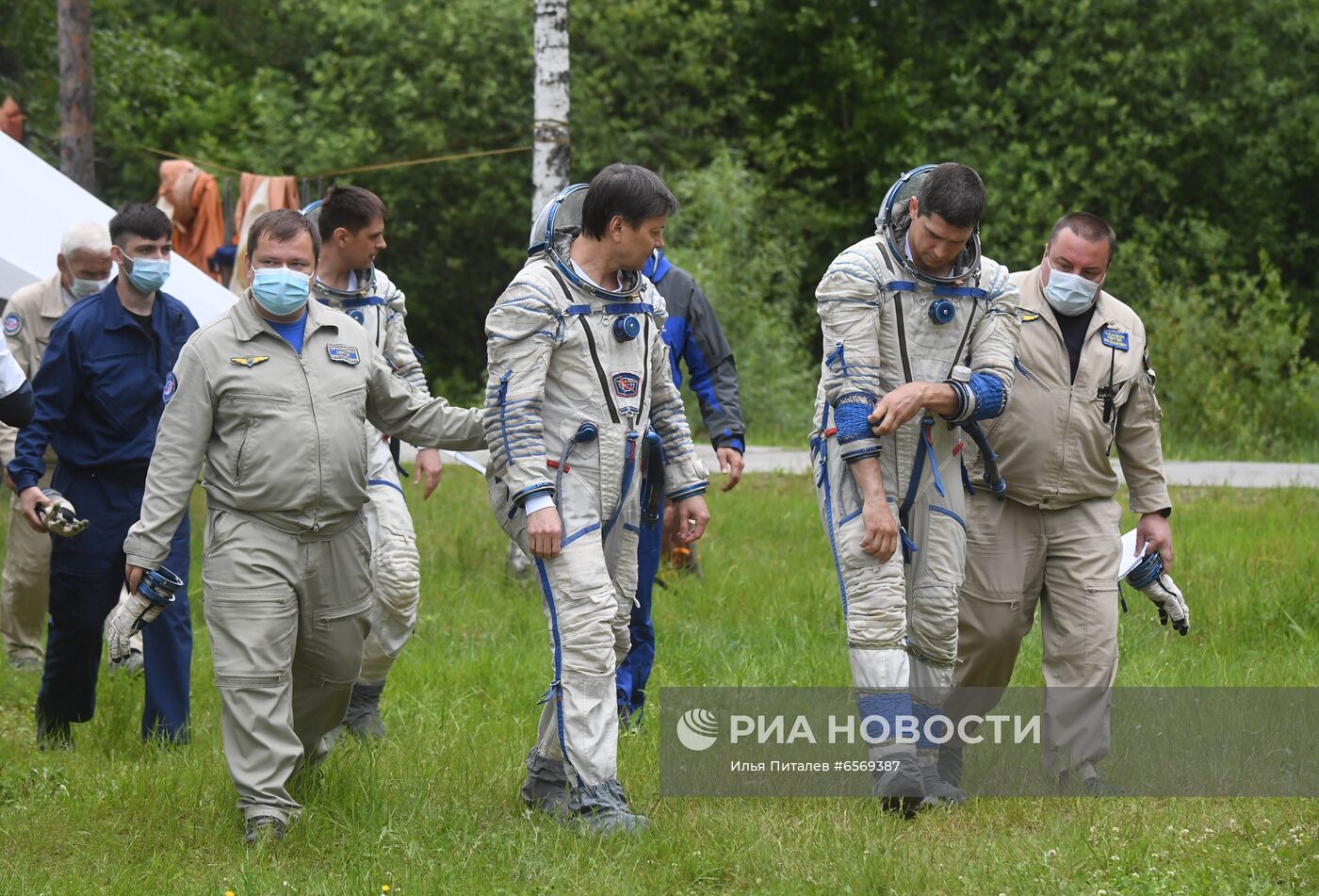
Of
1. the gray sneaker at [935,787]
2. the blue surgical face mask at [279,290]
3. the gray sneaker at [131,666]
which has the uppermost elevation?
the blue surgical face mask at [279,290]

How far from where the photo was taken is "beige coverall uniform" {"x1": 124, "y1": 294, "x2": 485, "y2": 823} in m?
4.70

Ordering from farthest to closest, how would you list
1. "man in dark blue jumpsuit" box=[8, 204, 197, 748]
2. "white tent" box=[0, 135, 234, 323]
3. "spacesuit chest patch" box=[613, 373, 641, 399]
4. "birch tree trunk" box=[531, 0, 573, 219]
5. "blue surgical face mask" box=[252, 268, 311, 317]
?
"birch tree trunk" box=[531, 0, 573, 219] → "white tent" box=[0, 135, 234, 323] → "man in dark blue jumpsuit" box=[8, 204, 197, 748] → "spacesuit chest patch" box=[613, 373, 641, 399] → "blue surgical face mask" box=[252, 268, 311, 317]

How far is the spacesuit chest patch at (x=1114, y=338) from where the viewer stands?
18.3ft

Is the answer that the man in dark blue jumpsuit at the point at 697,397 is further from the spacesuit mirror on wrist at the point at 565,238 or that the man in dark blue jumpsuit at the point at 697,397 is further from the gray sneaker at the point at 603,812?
the gray sneaker at the point at 603,812

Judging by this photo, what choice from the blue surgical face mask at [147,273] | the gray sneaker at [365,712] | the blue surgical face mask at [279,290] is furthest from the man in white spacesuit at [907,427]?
the blue surgical face mask at [147,273]

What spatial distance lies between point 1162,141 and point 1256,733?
1887 cm

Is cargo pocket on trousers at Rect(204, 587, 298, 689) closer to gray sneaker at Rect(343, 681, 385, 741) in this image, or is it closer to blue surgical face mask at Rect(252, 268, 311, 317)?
blue surgical face mask at Rect(252, 268, 311, 317)

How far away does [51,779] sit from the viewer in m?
5.63

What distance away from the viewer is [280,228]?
16.1 ft

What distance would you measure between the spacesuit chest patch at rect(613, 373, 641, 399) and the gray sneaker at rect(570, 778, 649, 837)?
3.96 ft

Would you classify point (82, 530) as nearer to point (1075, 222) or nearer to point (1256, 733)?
point (1075, 222)

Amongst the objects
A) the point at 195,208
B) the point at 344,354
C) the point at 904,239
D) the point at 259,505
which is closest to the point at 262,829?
the point at 259,505

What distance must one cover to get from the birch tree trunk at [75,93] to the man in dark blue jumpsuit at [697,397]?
30.6 feet

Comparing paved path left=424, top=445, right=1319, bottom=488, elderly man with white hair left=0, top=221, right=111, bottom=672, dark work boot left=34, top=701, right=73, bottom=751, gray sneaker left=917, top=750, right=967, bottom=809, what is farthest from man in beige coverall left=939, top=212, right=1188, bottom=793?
paved path left=424, top=445, right=1319, bottom=488
